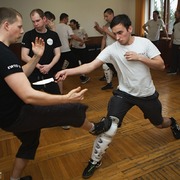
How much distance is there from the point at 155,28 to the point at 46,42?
4431 millimetres

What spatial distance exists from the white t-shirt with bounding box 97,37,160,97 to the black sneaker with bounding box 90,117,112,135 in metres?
0.36

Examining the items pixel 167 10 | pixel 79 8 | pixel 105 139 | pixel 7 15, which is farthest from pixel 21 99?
pixel 167 10

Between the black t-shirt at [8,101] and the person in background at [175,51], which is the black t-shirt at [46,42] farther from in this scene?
the person in background at [175,51]

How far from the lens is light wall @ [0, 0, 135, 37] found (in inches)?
245

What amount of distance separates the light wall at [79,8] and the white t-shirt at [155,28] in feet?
5.51

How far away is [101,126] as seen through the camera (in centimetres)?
168

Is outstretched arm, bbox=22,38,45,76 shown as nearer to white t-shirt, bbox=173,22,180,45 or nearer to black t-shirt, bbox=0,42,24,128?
black t-shirt, bbox=0,42,24,128

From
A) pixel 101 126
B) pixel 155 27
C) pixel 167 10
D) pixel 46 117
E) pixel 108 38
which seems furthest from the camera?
pixel 167 10

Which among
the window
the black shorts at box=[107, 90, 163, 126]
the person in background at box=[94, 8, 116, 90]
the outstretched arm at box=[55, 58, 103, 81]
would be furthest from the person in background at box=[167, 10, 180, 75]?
the outstretched arm at box=[55, 58, 103, 81]

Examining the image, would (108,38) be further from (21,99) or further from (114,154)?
(21,99)

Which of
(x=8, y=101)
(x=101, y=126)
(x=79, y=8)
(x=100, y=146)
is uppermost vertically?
(x=79, y=8)

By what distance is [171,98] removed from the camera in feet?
11.8

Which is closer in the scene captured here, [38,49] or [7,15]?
[7,15]

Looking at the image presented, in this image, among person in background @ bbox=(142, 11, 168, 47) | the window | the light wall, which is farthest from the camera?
the window
